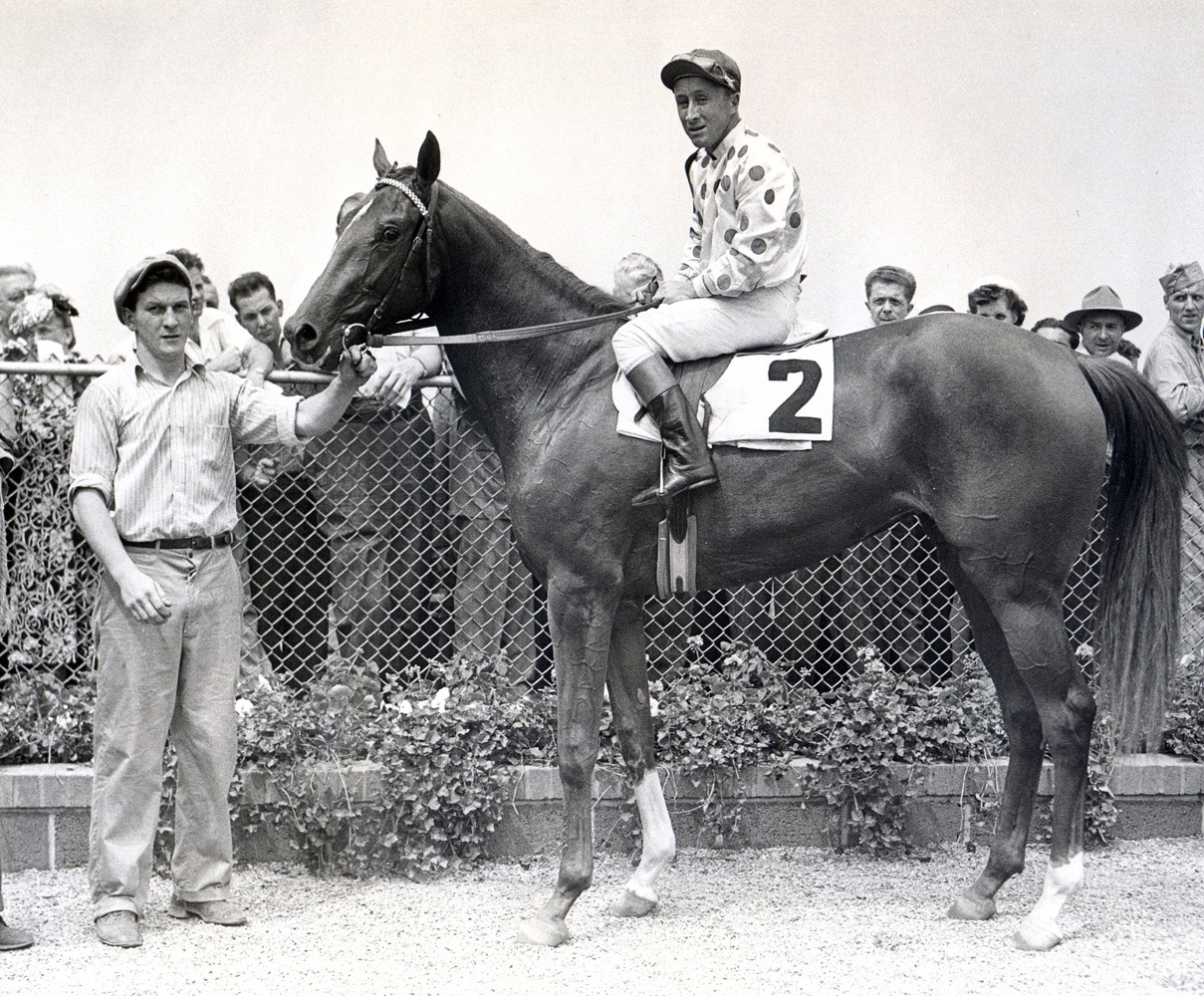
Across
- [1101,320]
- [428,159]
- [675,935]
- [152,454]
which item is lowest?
[675,935]

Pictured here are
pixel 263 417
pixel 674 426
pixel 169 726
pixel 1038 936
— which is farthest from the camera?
pixel 263 417

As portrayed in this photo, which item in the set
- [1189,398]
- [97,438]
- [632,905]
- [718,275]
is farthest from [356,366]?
[1189,398]

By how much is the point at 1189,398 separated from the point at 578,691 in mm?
3065

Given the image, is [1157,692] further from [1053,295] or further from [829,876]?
[1053,295]

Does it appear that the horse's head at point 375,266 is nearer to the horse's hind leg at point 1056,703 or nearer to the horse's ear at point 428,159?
the horse's ear at point 428,159

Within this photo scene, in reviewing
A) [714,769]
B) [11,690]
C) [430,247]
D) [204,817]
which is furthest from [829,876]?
[11,690]

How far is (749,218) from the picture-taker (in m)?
4.08

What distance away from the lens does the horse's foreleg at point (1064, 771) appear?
13.1ft

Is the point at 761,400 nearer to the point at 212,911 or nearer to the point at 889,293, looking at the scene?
the point at 212,911

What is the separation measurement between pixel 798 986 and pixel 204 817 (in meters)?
1.98

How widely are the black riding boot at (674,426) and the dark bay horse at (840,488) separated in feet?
0.33

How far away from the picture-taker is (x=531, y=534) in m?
4.19

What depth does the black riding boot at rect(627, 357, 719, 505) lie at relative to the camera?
401 cm

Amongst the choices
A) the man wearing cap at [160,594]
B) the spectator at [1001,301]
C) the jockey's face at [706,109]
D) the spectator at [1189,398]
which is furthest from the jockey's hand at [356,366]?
the spectator at [1001,301]
